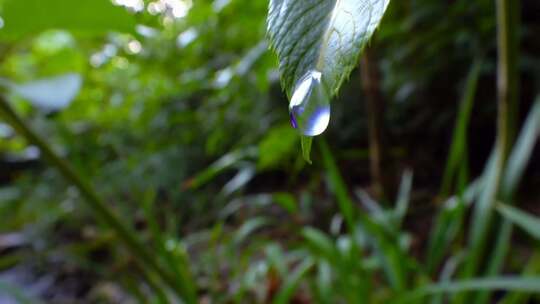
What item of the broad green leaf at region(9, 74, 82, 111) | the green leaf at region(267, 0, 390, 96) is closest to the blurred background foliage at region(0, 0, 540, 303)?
the broad green leaf at region(9, 74, 82, 111)

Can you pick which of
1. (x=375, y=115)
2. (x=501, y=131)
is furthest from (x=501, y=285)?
(x=375, y=115)

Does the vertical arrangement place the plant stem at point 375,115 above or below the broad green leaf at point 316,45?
above

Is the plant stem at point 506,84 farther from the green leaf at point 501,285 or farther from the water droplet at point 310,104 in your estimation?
the water droplet at point 310,104

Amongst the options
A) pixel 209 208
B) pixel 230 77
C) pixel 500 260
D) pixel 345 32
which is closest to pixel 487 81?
pixel 500 260

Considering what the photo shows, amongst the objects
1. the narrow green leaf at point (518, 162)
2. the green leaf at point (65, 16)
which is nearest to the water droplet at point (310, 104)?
the green leaf at point (65, 16)

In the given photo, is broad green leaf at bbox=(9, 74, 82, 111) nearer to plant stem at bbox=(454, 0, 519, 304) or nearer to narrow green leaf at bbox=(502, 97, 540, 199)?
plant stem at bbox=(454, 0, 519, 304)

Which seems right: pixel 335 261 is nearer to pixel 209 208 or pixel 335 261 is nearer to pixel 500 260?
pixel 500 260
